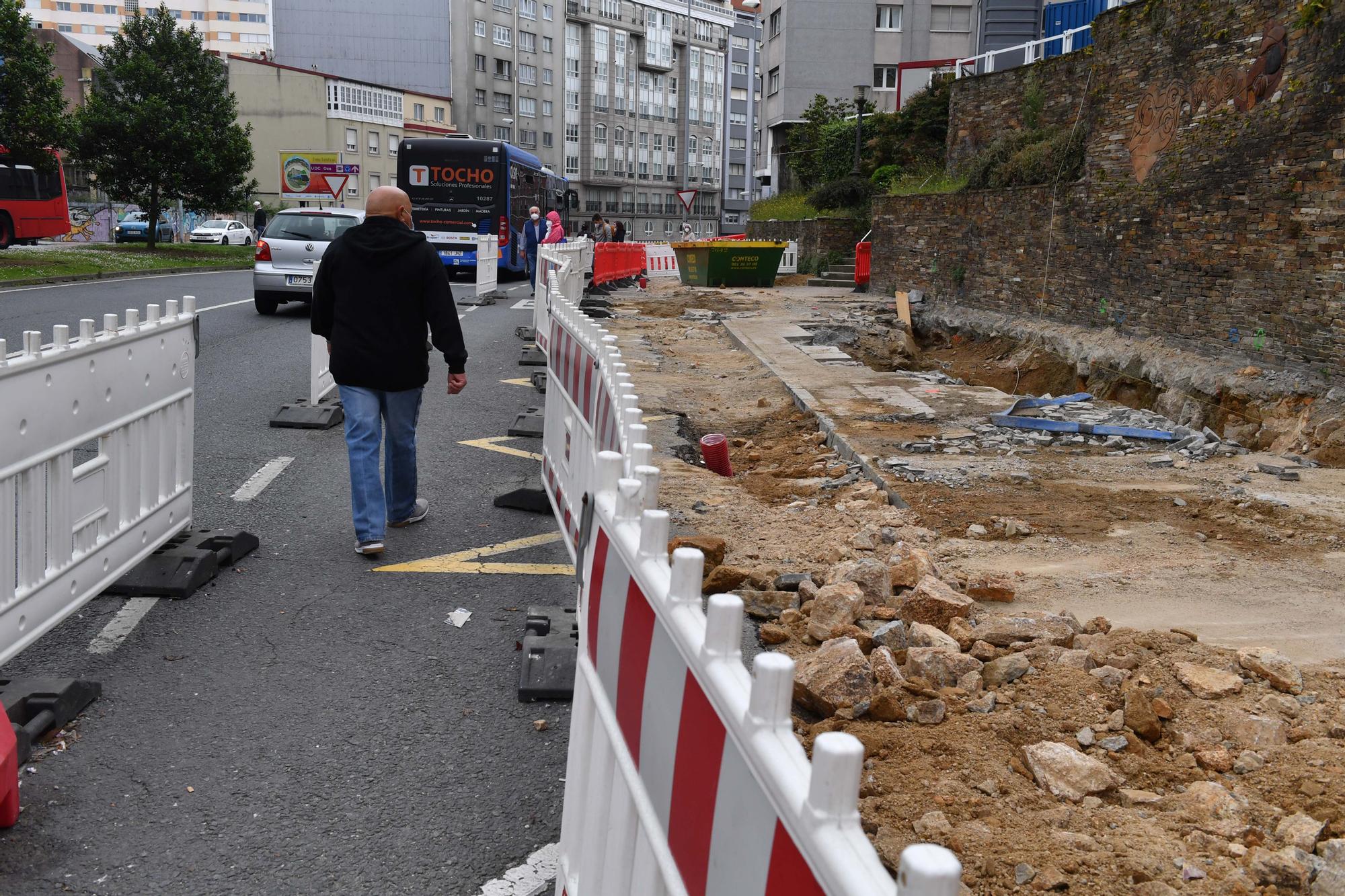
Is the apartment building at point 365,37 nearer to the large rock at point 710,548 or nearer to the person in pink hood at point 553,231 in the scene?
the person in pink hood at point 553,231

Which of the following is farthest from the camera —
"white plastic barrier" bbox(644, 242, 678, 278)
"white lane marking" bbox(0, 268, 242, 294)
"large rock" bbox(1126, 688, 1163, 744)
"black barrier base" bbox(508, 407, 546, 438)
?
"white plastic barrier" bbox(644, 242, 678, 278)

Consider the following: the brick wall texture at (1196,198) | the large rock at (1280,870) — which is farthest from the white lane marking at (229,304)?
the large rock at (1280,870)

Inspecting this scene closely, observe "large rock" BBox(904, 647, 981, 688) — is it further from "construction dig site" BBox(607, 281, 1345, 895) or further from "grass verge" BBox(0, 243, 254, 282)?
"grass verge" BBox(0, 243, 254, 282)

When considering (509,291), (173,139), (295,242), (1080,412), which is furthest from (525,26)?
(1080,412)

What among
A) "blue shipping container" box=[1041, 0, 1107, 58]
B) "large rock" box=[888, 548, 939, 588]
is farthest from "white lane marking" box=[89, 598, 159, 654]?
"blue shipping container" box=[1041, 0, 1107, 58]

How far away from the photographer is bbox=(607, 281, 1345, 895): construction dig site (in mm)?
3391

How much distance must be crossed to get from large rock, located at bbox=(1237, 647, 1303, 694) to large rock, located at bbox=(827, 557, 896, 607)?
1434mm

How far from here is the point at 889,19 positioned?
56000 millimetres

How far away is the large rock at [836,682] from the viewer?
432 centimetres

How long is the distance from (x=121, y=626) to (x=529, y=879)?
2.82m

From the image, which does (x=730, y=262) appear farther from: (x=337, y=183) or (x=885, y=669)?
(x=885, y=669)

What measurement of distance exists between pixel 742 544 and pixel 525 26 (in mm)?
99991

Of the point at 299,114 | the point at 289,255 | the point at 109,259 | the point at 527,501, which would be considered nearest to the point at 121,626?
the point at 527,501

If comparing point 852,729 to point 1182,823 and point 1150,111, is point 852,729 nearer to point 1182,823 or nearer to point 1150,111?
point 1182,823
